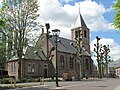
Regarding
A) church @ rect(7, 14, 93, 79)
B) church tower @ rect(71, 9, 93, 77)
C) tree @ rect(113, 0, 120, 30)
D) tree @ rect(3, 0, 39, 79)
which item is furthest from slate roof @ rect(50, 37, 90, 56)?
tree @ rect(113, 0, 120, 30)

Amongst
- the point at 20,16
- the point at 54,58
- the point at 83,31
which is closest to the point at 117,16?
the point at 20,16

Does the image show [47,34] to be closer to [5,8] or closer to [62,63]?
[62,63]

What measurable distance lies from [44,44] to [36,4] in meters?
26.3

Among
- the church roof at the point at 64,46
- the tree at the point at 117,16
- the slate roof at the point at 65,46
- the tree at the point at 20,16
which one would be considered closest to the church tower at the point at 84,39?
the slate roof at the point at 65,46

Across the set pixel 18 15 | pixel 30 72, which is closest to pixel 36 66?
pixel 30 72

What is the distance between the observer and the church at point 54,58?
58300 millimetres

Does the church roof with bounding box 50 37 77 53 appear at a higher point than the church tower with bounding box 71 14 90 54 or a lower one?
lower

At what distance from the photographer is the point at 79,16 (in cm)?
8719

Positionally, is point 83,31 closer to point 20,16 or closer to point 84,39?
point 84,39

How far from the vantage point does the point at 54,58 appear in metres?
67.8

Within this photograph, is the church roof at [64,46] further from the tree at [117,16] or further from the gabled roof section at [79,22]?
the tree at [117,16]

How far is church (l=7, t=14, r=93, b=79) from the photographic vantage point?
58300mm

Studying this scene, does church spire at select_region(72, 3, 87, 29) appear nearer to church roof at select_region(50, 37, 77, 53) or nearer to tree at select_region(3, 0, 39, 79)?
church roof at select_region(50, 37, 77, 53)

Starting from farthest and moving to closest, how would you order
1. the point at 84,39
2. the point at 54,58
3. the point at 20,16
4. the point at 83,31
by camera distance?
the point at 84,39
the point at 83,31
the point at 54,58
the point at 20,16
